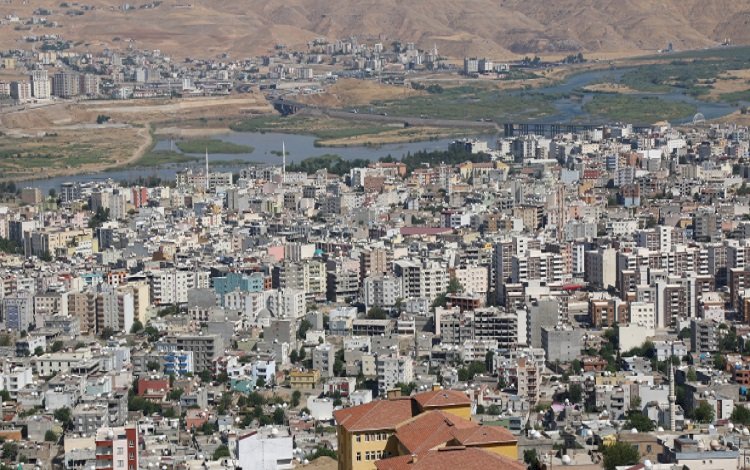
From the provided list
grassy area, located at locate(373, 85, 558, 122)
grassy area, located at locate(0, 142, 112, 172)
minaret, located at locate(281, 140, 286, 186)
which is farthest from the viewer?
grassy area, located at locate(373, 85, 558, 122)

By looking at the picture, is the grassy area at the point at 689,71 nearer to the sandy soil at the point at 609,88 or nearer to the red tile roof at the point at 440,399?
the sandy soil at the point at 609,88

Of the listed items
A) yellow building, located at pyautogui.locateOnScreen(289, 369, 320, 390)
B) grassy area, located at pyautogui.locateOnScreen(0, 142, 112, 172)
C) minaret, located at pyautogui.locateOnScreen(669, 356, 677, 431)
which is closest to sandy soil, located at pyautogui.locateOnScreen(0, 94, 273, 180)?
grassy area, located at pyautogui.locateOnScreen(0, 142, 112, 172)

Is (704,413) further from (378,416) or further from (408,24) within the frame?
(408,24)

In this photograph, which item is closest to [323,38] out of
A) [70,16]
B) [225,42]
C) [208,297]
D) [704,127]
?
[225,42]

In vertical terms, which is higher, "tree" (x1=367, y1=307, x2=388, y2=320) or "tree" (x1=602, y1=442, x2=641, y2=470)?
"tree" (x1=602, y1=442, x2=641, y2=470)

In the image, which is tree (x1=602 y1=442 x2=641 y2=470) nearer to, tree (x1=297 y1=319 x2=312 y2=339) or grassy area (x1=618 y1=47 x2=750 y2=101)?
tree (x1=297 y1=319 x2=312 y2=339)

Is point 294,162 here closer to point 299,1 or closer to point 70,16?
point 70,16
